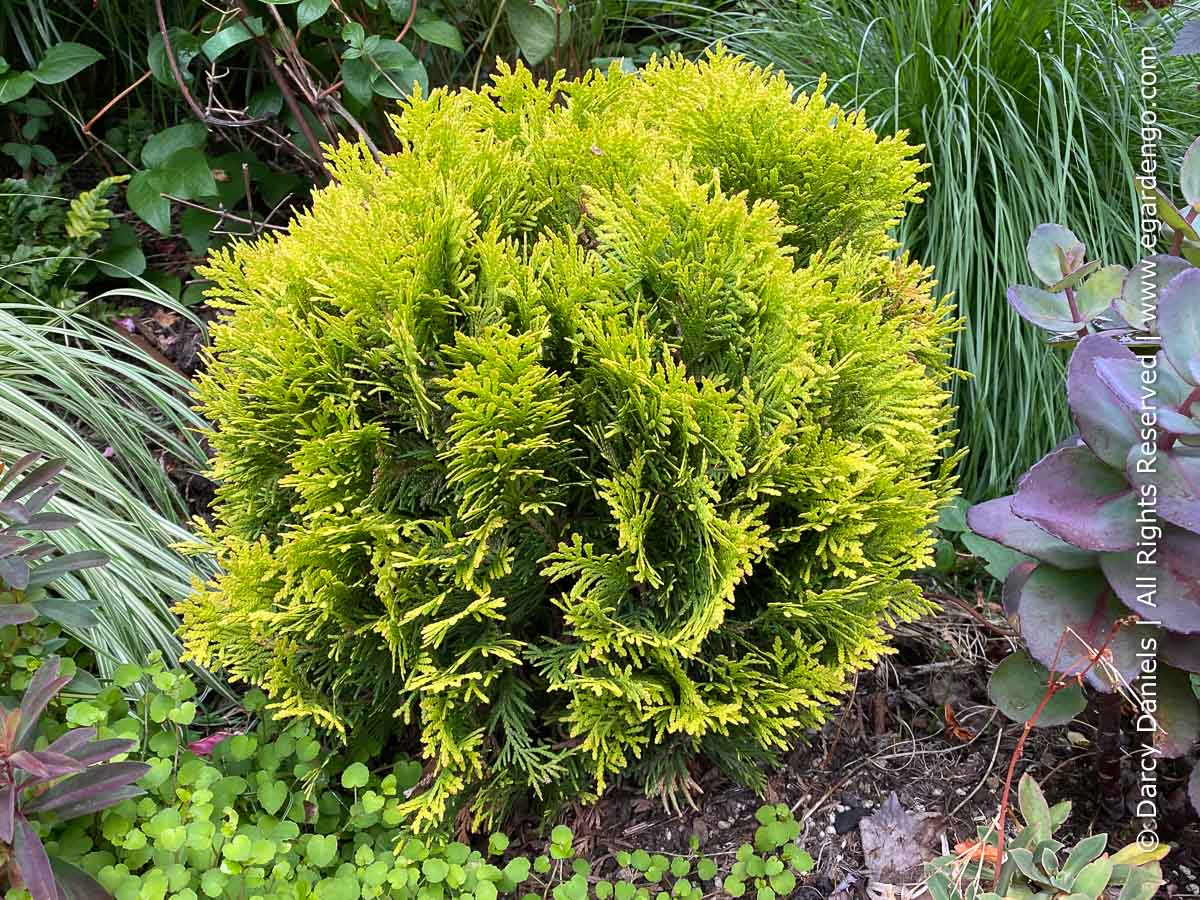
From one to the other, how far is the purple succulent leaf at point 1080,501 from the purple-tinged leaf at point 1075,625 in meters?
0.15

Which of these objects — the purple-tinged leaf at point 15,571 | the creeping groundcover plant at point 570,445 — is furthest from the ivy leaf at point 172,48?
the purple-tinged leaf at point 15,571

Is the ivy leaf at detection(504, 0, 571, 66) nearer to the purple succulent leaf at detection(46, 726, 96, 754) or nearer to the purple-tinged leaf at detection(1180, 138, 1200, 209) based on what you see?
the purple-tinged leaf at detection(1180, 138, 1200, 209)

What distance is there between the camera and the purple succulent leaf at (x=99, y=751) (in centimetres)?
157

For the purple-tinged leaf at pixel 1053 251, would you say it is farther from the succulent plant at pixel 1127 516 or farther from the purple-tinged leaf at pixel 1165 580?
the purple-tinged leaf at pixel 1165 580

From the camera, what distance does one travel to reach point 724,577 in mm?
1582

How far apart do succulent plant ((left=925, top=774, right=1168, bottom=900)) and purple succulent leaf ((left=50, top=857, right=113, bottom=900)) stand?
135 centimetres

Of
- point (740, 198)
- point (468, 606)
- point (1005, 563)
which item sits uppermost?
point (740, 198)

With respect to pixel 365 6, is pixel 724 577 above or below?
below

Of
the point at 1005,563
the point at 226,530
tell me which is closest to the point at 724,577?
the point at 1005,563

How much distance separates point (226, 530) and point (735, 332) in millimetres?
1072

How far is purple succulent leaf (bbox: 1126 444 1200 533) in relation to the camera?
55.5 inches

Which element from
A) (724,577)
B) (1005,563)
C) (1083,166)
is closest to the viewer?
(724,577)

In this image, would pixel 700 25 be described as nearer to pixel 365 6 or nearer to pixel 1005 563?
pixel 365 6

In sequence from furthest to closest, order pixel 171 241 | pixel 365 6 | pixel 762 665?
pixel 171 241 → pixel 365 6 → pixel 762 665
